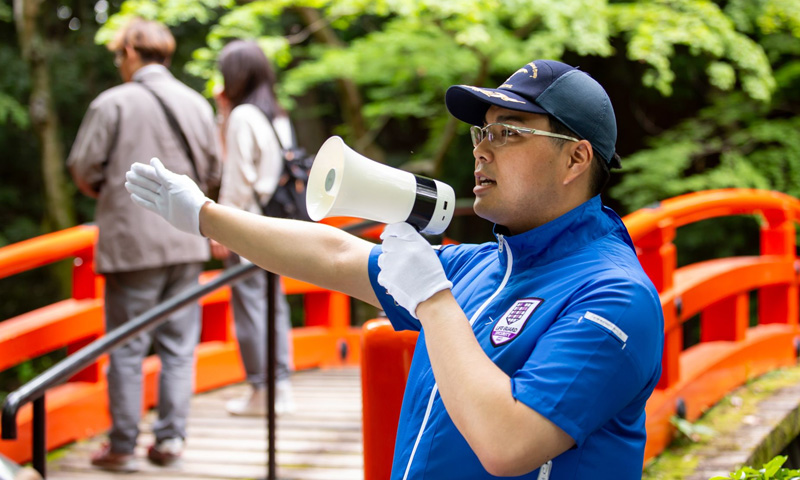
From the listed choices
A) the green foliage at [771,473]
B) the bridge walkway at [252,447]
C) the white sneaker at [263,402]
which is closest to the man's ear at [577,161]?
the green foliage at [771,473]

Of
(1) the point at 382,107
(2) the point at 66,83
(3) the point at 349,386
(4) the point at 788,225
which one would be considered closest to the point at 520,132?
(3) the point at 349,386

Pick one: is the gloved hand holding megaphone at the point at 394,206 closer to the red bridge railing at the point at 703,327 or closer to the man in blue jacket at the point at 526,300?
the man in blue jacket at the point at 526,300

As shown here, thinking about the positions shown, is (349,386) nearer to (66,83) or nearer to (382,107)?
(382,107)

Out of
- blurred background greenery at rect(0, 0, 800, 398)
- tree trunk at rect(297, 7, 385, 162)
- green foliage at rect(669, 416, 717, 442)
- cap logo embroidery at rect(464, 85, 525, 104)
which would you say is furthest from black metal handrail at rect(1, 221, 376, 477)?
tree trunk at rect(297, 7, 385, 162)

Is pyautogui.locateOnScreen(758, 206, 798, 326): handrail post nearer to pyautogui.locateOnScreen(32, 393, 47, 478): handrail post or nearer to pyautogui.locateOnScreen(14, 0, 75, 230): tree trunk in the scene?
pyautogui.locateOnScreen(32, 393, 47, 478): handrail post

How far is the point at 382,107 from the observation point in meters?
8.69

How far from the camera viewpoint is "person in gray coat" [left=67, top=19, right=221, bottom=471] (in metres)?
3.72

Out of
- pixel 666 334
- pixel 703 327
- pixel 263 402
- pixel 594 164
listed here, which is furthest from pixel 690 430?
pixel 594 164

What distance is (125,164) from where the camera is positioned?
3723 mm

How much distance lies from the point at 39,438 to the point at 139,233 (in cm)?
143

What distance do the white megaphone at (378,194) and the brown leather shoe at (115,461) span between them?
256 centimetres

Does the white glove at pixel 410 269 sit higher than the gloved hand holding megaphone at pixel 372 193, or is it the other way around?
the gloved hand holding megaphone at pixel 372 193

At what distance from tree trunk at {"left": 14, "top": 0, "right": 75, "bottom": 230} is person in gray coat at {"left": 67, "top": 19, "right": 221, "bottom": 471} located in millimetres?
7323

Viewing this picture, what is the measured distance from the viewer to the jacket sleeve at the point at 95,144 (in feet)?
12.1
